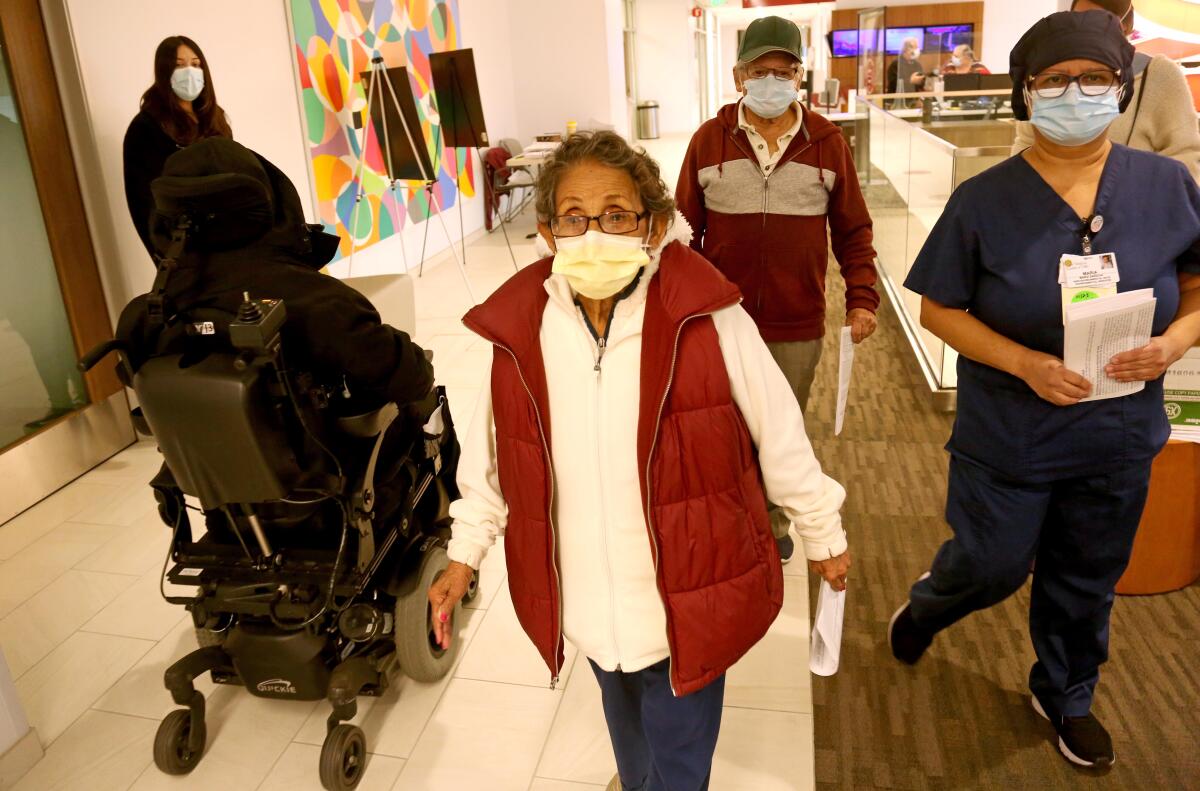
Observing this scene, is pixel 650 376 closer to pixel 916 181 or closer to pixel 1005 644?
pixel 1005 644

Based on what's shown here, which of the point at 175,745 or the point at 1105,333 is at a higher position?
the point at 1105,333

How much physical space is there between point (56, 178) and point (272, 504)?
2.74 m

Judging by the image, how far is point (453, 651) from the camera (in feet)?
8.70

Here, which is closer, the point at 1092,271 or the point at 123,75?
the point at 1092,271

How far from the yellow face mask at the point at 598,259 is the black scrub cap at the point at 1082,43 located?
99 centimetres

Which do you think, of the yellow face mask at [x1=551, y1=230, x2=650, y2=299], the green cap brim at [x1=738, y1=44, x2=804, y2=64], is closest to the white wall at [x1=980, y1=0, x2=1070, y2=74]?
the green cap brim at [x1=738, y1=44, x2=804, y2=64]

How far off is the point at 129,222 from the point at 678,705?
3.95 meters

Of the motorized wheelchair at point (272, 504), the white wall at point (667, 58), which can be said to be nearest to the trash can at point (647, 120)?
the white wall at point (667, 58)

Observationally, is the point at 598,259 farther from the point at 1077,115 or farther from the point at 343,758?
the point at 343,758

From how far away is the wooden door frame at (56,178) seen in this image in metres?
3.78

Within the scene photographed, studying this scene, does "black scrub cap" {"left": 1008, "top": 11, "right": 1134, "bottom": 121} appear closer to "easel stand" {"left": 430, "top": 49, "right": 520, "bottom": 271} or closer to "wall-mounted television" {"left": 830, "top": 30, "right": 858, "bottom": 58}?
"easel stand" {"left": 430, "top": 49, "right": 520, "bottom": 271}

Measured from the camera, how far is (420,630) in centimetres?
238

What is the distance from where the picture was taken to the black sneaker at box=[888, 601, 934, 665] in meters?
2.46

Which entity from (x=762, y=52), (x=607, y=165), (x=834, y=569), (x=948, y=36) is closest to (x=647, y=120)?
(x=948, y=36)
